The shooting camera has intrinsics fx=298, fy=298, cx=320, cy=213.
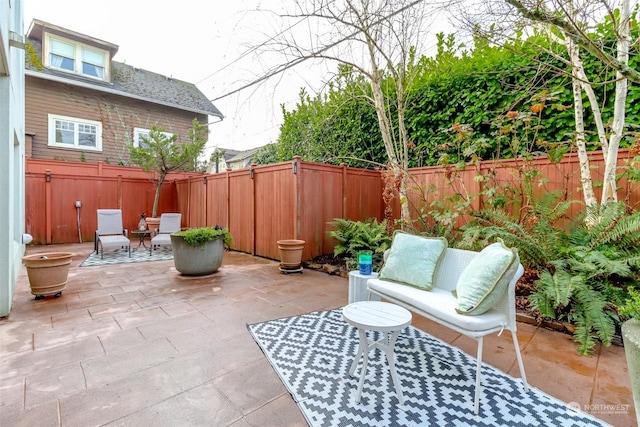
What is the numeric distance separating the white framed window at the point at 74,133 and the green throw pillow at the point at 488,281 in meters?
12.0

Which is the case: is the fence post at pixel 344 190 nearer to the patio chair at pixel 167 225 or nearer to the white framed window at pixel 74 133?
the patio chair at pixel 167 225

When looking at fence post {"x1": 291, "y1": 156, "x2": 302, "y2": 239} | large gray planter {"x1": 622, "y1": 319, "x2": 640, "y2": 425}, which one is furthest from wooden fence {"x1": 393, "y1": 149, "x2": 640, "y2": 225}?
large gray planter {"x1": 622, "y1": 319, "x2": 640, "y2": 425}

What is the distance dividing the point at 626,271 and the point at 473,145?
7.81ft

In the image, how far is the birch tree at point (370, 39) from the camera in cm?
390

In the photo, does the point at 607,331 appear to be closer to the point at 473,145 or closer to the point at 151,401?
the point at 473,145

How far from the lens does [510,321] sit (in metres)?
2.05

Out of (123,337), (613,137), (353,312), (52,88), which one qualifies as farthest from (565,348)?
(52,88)

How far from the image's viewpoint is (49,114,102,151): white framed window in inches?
365

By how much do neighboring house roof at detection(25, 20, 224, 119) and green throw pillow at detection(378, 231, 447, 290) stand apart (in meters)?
10.9

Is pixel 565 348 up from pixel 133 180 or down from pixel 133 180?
down

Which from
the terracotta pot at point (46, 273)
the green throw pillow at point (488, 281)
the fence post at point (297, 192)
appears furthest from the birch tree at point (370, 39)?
the terracotta pot at point (46, 273)

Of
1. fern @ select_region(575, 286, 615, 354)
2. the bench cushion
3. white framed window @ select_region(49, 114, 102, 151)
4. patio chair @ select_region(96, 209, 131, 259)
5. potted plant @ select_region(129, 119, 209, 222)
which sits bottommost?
fern @ select_region(575, 286, 615, 354)

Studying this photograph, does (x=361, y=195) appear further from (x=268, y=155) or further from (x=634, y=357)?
(x=634, y=357)

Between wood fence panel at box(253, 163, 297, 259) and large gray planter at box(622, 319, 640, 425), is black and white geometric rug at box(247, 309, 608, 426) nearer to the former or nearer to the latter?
large gray planter at box(622, 319, 640, 425)
